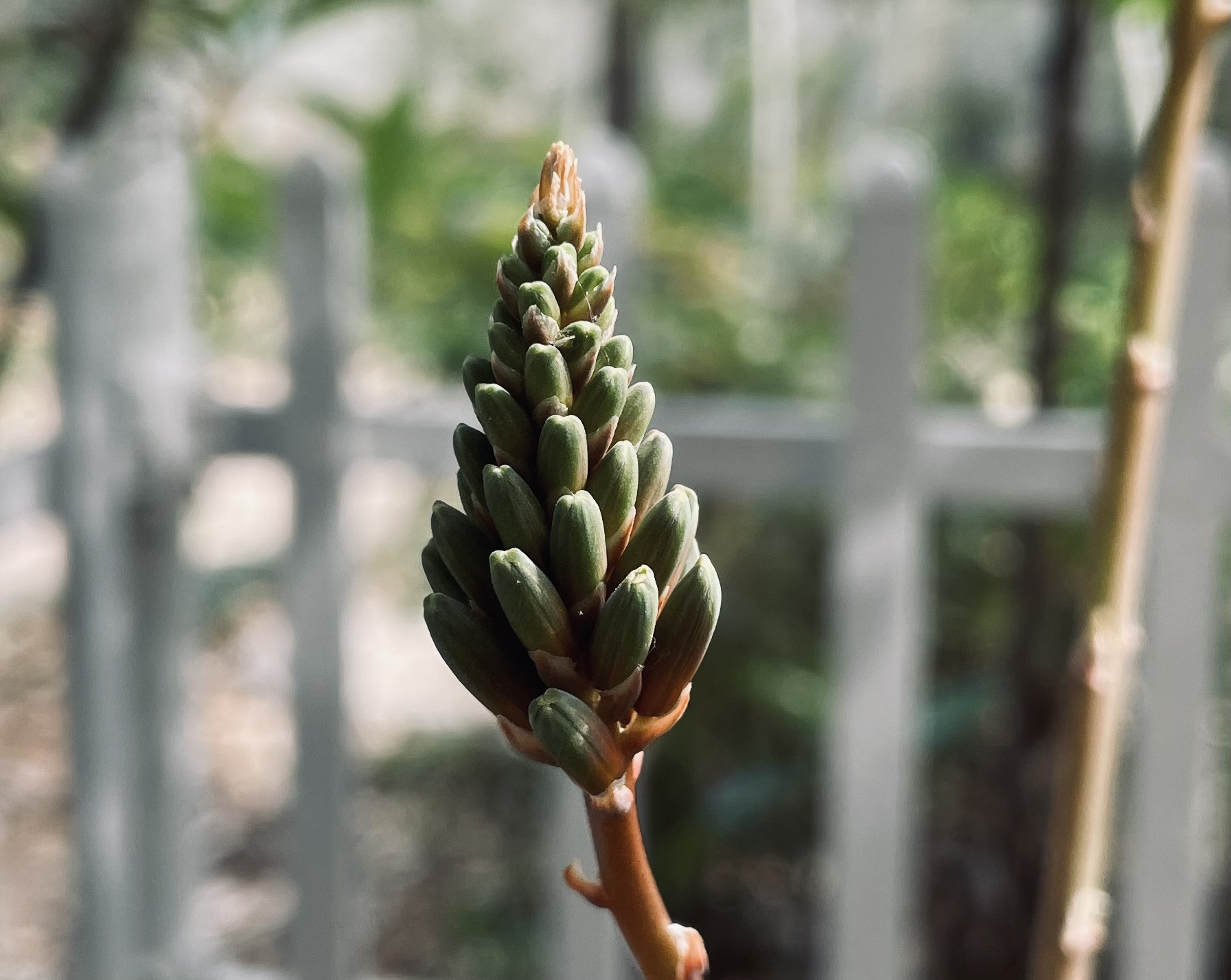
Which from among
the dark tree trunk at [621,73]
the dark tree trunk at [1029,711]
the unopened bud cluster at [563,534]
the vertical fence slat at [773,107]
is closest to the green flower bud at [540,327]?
the unopened bud cluster at [563,534]

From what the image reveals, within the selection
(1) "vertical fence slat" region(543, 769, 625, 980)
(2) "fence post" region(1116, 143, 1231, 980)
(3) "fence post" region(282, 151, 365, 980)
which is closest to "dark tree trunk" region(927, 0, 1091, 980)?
(2) "fence post" region(1116, 143, 1231, 980)

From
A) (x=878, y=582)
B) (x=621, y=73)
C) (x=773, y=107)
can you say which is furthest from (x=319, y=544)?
(x=773, y=107)

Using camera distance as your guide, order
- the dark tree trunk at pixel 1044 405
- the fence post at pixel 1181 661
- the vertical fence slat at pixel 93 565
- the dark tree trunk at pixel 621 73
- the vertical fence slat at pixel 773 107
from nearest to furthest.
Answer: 1. the fence post at pixel 1181 661
2. the vertical fence slat at pixel 93 565
3. the dark tree trunk at pixel 1044 405
4. the dark tree trunk at pixel 621 73
5. the vertical fence slat at pixel 773 107

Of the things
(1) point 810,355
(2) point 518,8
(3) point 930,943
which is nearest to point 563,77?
(2) point 518,8

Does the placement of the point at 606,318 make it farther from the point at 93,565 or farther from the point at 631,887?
the point at 93,565

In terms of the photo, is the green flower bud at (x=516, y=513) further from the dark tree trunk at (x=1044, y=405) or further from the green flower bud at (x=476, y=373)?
the dark tree trunk at (x=1044, y=405)

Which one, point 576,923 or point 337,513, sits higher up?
point 337,513

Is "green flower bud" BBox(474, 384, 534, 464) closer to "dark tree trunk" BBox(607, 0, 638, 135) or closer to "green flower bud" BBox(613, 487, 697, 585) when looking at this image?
"green flower bud" BBox(613, 487, 697, 585)
